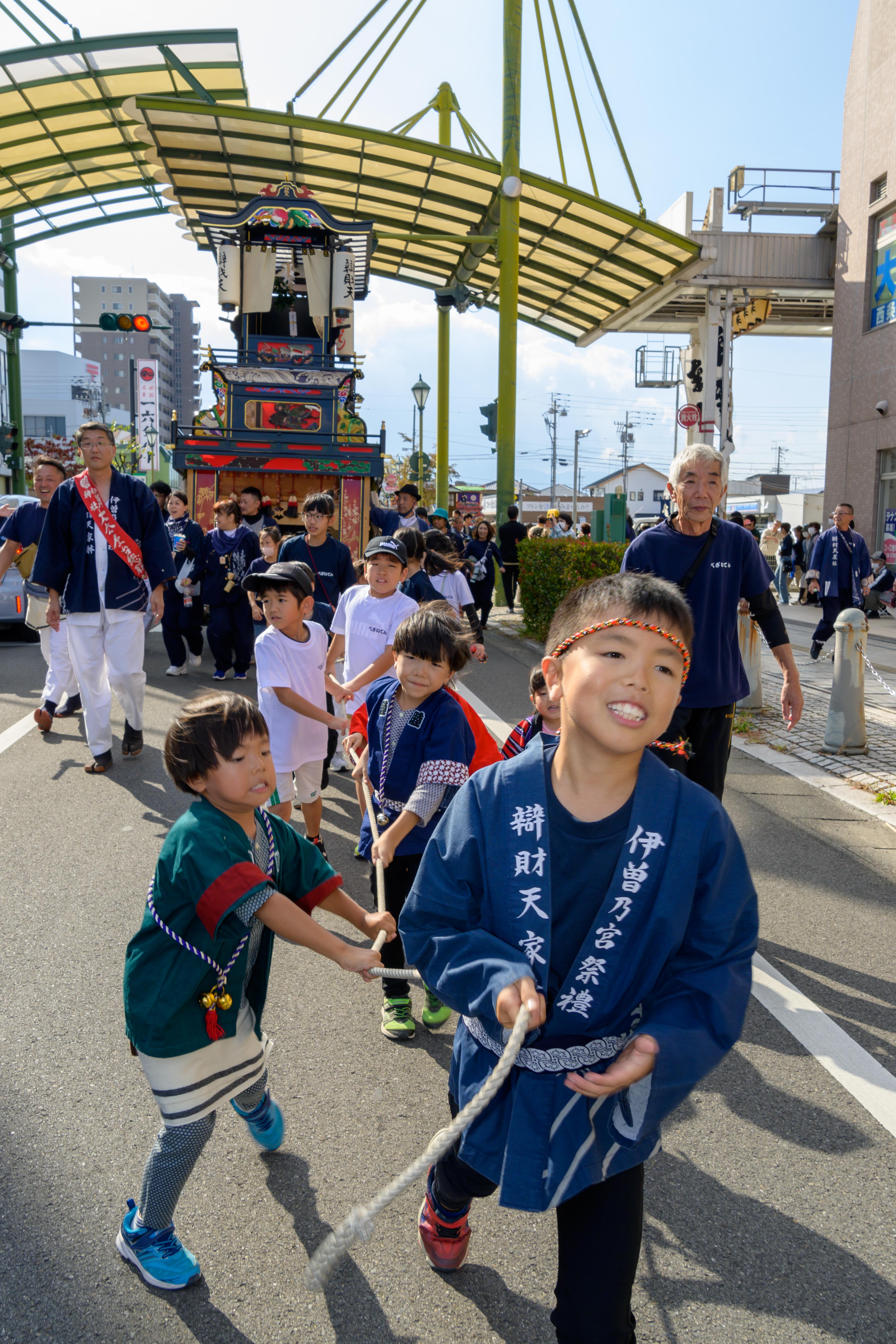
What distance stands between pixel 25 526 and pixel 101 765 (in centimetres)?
280

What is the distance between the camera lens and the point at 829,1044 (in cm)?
334

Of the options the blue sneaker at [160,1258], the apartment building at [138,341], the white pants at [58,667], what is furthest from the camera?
the apartment building at [138,341]

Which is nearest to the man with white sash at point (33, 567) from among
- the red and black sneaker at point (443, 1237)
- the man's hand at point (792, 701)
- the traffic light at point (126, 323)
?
the man's hand at point (792, 701)

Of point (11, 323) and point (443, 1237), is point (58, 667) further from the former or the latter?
point (11, 323)

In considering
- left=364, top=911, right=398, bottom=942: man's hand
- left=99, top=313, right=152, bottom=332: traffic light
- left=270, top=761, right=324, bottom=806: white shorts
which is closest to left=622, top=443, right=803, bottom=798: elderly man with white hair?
left=270, top=761, right=324, bottom=806: white shorts

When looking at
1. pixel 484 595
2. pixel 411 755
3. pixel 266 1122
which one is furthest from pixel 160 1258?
pixel 484 595

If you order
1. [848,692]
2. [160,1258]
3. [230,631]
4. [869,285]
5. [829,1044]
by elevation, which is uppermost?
[869,285]

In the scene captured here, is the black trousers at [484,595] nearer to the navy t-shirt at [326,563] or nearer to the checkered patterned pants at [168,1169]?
the navy t-shirt at [326,563]

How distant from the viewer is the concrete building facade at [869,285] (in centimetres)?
2003

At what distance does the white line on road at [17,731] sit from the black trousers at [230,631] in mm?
2048

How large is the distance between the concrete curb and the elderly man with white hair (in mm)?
1389

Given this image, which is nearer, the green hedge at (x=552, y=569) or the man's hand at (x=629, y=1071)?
the man's hand at (x=629, y=1071)

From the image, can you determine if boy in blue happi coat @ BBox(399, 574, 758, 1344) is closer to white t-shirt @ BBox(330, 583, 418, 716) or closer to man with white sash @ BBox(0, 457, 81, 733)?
white t-shirt @ BBox(330, 583, 418, 716)

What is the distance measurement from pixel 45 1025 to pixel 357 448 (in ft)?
36.0
